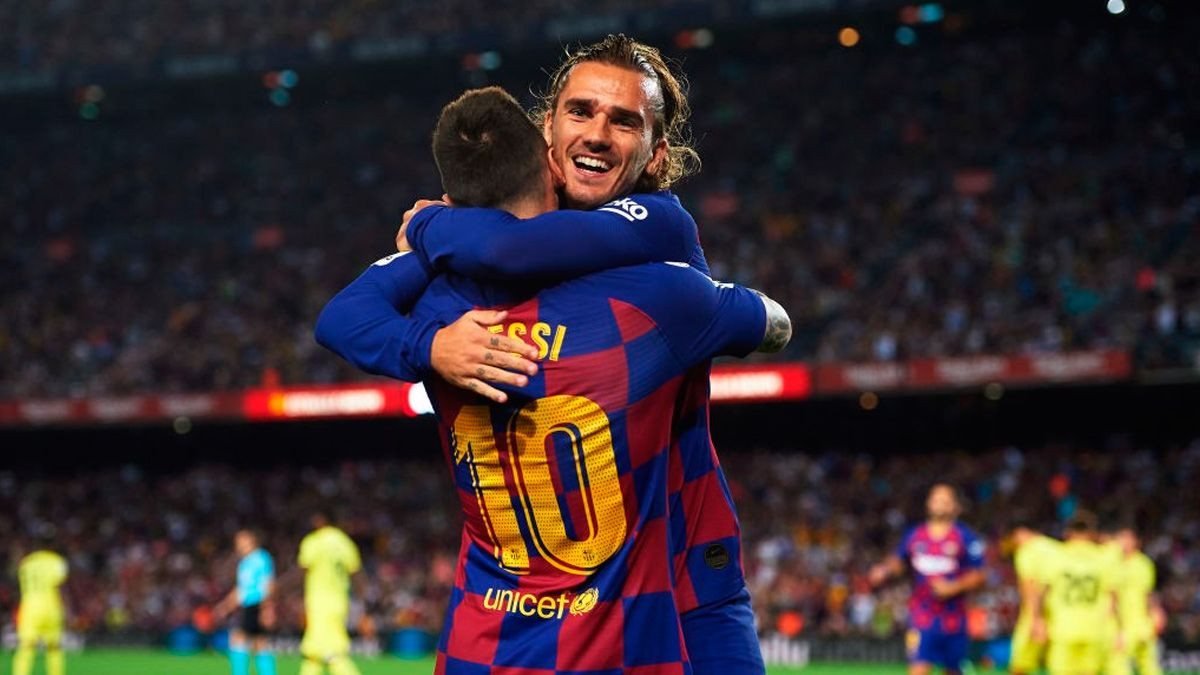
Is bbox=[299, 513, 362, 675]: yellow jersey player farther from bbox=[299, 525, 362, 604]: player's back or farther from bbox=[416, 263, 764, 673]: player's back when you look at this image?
bbox=[416, 263, 764, 673]: player's back

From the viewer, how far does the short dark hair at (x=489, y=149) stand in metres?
3.19

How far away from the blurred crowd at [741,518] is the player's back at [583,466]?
2014 centimetres

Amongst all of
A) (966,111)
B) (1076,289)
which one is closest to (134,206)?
(966,111)

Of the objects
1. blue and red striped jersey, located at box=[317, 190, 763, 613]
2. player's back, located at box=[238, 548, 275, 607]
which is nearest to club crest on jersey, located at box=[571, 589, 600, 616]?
blue and red striped jersey, located at box=[317, 190, 763, 613]

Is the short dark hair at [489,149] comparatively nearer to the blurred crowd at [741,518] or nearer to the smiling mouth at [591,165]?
the smiling mouth at [591,165]

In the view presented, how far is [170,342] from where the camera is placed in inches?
1300

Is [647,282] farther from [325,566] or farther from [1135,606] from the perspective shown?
[1135,606]

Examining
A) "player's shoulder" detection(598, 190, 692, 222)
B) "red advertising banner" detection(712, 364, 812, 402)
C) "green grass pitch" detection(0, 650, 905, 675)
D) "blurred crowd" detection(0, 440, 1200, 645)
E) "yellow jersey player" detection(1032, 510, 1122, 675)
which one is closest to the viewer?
"player's shoulder" detection(598, 190, 692, 222)

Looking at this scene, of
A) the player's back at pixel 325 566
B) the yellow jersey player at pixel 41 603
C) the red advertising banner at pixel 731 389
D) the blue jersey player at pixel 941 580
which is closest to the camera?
the blue jersey player at pixel 941 580

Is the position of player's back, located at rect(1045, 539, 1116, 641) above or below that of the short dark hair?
below

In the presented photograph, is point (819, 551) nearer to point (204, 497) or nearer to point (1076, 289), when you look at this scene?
point (1076, 289)

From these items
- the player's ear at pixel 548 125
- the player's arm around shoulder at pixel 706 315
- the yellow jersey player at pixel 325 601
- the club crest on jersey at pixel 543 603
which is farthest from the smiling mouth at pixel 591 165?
the yellow jersey player at pixel 325 601

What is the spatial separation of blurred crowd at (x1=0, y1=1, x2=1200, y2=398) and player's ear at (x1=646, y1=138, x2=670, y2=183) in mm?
21968

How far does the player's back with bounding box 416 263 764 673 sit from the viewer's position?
3.12 m
